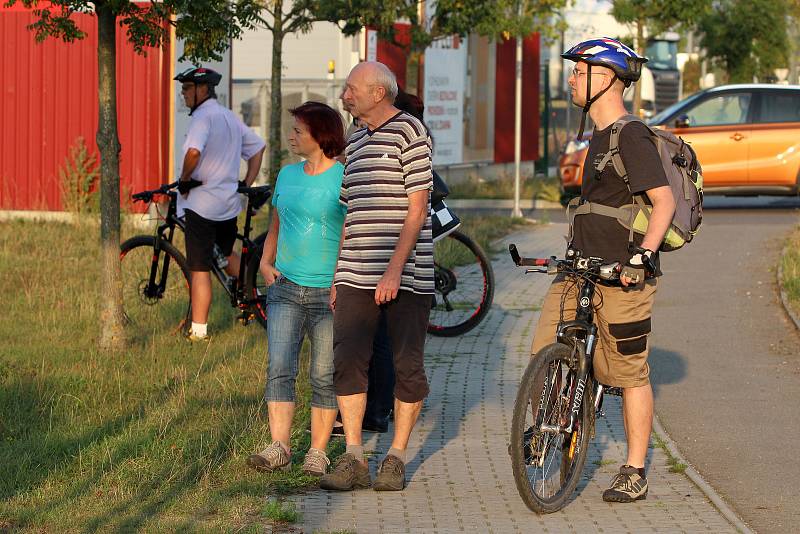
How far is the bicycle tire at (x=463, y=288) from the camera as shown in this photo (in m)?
10.5

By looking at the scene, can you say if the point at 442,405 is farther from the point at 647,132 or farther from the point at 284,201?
the point at 647,132

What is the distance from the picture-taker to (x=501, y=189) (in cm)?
2439

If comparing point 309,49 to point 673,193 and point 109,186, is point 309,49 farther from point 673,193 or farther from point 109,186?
point 673,193

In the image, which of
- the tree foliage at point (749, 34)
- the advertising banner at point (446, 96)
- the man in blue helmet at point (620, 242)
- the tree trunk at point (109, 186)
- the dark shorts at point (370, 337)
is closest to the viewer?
the man in blue helmet at point (620, 242)

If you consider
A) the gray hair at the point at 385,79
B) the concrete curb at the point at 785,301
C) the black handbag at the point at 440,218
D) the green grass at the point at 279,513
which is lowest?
the green grass at the point at 279,513

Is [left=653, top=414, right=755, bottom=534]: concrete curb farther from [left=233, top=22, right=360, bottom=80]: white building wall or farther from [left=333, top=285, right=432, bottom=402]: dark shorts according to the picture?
[left=233, top=22, right=360, bottom=80]: white building wall

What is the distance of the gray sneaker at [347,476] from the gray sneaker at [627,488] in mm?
1022

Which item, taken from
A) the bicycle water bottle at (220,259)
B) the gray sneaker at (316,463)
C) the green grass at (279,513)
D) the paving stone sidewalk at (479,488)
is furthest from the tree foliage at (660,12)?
the green grass at (279,513)

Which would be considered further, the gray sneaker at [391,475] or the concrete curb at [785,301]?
the concrete curb at [785,301]

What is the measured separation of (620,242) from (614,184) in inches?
9.3

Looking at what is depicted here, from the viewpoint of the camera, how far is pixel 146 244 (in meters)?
10.7

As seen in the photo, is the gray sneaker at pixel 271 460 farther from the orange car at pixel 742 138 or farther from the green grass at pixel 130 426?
the orange car at pixel 742 138

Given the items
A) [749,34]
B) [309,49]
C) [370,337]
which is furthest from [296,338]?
[749,34]

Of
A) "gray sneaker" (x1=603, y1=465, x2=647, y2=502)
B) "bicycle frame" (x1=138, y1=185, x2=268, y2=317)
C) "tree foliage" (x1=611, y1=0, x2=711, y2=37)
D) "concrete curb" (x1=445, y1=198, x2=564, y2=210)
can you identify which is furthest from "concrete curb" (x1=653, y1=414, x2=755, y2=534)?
"tree foliage" (x1=611, y1=0, x2=711, y2=37)
